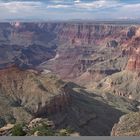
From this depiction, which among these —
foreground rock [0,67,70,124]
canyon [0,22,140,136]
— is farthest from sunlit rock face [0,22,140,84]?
foreground rock [0,67,70,124]

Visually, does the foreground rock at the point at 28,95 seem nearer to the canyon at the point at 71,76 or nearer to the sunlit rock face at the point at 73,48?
the canyon at the point at 71,76

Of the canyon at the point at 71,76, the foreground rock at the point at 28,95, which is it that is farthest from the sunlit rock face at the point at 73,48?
the foreground rock at the point at 28,95

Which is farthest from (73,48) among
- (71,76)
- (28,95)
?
(28,95)

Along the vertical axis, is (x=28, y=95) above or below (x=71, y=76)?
above

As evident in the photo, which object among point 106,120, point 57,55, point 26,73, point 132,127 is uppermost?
point 132,127

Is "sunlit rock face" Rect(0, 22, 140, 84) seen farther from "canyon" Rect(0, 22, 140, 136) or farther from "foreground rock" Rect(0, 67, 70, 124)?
"foreground rock" Rect(0, 67, 70, 124)

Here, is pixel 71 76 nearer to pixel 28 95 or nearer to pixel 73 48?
pixel 73 48

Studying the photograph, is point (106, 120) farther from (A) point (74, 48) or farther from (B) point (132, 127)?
(A) point (74, 48)

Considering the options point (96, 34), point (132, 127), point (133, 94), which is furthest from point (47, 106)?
point (96, 34)
